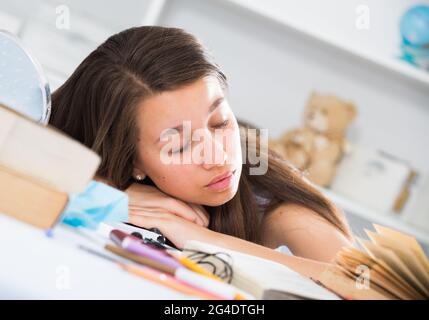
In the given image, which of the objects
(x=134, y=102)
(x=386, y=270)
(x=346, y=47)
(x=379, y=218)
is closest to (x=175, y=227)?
(x=134, y=102)

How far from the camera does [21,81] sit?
965mm

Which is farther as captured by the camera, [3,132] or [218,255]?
[218,255]

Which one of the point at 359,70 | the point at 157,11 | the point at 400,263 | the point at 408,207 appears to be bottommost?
the point at 408,207

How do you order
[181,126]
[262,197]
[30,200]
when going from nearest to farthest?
[30,200] → [181,126] → [262,197]

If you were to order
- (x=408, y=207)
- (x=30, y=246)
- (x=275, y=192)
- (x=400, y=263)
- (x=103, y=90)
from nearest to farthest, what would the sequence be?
(x=30, y=246) → (x=400, y=263) → (x=103, y=90) → (x=275, y=192) → (x=408, y=207)

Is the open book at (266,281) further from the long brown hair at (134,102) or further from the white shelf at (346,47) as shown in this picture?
the white shelf at (346,47)

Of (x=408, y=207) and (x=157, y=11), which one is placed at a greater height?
(x=157, y=11)

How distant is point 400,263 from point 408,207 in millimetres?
2058

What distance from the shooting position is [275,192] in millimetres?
1449

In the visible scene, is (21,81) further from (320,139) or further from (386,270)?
(320,139)

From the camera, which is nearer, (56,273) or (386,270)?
(56,273)

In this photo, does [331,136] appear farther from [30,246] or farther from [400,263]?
[30,246]

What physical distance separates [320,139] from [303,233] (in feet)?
4.22
